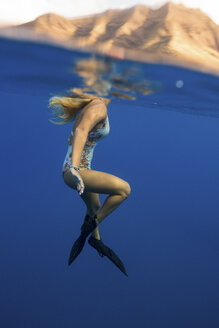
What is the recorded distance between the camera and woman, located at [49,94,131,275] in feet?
13.2

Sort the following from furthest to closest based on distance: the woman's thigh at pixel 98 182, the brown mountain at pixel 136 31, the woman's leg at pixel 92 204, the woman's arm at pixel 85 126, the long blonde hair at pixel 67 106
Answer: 1. the brown mountain at pixel 136 31
2. the woman's leg at pixel 92 204
3. the long blonde hair at pixel 67 106
4. the woman's thigh at pixel 98 182
5. the woman's arm at pixel 85 126

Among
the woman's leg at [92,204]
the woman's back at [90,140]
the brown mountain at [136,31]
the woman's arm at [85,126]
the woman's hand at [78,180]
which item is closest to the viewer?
the woman's hand at [78,180]

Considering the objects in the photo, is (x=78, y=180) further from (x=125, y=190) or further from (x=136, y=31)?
(x=136, y=31)

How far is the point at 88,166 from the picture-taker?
5035 mm

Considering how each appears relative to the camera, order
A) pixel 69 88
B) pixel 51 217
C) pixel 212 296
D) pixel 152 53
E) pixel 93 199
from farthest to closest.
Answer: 1. pixel 51 217
2. pixel 212 296
3. pixel 69 88
4. pixel 152 53
5. pixel 93 199

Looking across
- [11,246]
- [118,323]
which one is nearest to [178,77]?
[118,323]

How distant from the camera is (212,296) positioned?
13.2 meters

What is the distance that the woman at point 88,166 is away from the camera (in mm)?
4016

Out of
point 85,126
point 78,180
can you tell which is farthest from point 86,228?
point 85,126

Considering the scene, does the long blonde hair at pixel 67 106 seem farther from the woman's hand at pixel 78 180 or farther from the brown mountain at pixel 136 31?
the woman's hand at pixel 78 180

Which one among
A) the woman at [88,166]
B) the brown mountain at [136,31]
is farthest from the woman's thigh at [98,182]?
the brown mountain at [136,31]

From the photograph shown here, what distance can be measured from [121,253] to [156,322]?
485 cm

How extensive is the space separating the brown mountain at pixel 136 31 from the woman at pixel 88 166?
1.41 meters

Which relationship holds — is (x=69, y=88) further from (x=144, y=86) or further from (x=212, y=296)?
(x=212, y=296)
